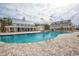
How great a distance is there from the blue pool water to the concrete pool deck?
0.04 meters

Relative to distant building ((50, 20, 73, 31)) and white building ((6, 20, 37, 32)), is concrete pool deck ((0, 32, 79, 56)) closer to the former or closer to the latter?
distant building ((50, 20, 73, 31))

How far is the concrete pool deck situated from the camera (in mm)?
2217

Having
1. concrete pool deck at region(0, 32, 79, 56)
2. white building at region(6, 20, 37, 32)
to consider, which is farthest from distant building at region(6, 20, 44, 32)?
concrete pool deck at region(0, 32, 79, 56)

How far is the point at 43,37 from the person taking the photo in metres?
2.27

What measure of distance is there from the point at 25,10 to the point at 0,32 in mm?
423

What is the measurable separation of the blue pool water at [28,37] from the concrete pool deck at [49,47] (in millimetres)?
42

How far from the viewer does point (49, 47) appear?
88.3 inches

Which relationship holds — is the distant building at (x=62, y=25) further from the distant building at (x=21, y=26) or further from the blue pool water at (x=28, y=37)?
the distant building at (x=21, y=26)

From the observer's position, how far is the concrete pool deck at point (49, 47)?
2217mm

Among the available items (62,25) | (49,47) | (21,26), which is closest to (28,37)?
(21,26)

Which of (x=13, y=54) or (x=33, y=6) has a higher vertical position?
(x=33, y=6)

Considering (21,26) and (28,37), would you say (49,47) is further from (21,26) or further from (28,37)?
(21,26)

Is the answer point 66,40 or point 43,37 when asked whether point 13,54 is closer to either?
point 43,37

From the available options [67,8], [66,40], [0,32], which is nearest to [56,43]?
[66,40]
